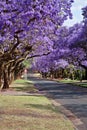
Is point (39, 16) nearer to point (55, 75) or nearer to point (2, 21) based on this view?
point (2, 21)

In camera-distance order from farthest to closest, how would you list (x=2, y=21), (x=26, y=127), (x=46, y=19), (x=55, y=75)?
1. (x=55, y=75)
2. (x=46, y=19)
3. (x=2, y=21)
4. (x=26, y=127)

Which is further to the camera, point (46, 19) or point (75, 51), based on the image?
point (75, 51)

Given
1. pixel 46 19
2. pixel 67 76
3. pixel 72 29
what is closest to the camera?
pixel 46 19

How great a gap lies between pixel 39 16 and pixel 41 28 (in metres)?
2.51

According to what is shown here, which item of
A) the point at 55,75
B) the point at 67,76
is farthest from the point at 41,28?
the point at 55,75

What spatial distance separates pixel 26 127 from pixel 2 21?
3.82 meters

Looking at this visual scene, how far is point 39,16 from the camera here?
1445 cm

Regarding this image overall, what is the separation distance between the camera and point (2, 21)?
47.2 feet

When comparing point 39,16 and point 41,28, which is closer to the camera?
point 39,16

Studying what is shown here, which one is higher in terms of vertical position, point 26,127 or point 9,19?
point 9,19

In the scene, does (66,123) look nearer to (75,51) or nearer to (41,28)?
(41,28)

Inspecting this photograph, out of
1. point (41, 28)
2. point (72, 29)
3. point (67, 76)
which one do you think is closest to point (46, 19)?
point (41, 28)

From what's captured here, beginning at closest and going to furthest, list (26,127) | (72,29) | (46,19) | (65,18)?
(26,127) < (46,19) < (65,18) < (72,29)

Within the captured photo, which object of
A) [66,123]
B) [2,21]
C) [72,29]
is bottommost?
[66,123]
